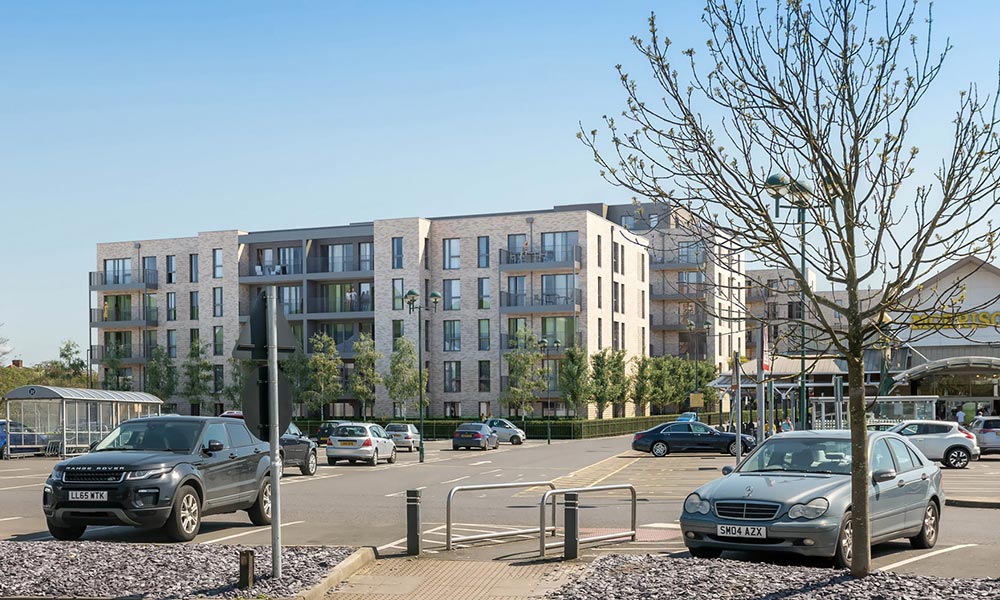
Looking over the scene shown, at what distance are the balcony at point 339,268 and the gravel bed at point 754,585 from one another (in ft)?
222

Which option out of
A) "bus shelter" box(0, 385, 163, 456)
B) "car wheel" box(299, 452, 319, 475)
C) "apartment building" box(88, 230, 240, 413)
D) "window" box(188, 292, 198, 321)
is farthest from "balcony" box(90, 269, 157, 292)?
"car wheel" box(299, 452, 319, 475)

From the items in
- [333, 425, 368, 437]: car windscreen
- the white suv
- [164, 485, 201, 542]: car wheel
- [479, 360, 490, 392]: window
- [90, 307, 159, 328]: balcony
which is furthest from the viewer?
[90, 307, 159, 328]: balcony

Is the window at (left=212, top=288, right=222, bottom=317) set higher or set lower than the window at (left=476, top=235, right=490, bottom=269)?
lower

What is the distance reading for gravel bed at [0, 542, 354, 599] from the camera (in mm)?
10375

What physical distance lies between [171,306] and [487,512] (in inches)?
2719

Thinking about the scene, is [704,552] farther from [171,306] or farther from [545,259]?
[171,306]

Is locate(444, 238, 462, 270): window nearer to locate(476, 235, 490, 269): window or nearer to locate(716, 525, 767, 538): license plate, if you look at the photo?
locate(476, 235, 490, 269): window

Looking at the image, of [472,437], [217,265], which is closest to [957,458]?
[472,437]

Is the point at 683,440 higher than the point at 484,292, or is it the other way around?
the point at 484,292

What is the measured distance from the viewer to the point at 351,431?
39.2 meters

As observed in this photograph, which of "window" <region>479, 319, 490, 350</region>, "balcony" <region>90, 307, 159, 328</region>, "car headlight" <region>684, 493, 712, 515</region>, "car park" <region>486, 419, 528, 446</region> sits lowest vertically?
"car park" <region>486, 419, 528, 446</region>

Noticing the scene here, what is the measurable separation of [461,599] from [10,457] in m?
38.2

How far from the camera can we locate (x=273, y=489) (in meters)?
10.6

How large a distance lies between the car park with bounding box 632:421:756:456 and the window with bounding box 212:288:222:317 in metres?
45.4
